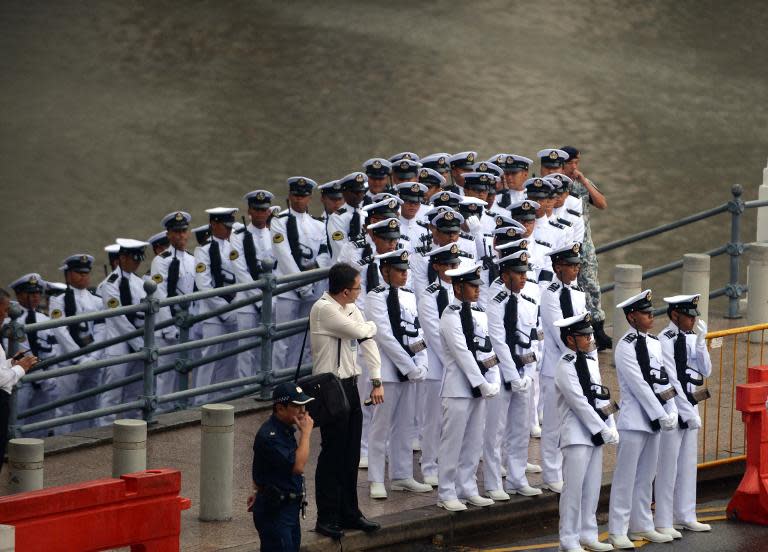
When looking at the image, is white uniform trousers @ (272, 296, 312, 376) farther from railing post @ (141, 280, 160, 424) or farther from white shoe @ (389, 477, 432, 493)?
white shoe @ (389, 477, 432, 493)

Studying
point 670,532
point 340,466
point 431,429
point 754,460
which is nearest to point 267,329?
point 431,429

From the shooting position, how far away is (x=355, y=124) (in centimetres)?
2898

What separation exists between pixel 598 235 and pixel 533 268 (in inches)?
558

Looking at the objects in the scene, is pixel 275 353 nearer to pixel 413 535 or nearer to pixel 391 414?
pixel 391 414

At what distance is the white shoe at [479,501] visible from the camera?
12211 mm

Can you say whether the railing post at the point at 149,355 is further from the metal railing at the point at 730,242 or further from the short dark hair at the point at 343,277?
the metal railing at the point at 730,242

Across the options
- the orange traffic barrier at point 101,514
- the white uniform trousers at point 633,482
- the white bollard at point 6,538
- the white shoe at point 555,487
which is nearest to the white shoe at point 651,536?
the white uniform trousers at point 633,482

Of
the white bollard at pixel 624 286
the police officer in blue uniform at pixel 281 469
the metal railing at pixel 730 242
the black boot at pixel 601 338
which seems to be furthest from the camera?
the metal railing at pixel 730 242

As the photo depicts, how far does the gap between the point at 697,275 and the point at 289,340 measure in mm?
4370

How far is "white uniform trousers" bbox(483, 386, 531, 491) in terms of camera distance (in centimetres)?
1249

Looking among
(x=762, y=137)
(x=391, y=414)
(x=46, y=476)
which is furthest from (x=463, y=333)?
(x=762, y=137)

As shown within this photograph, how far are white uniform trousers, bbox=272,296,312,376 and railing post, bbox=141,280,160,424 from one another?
1829mm

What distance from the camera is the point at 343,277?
11281 millimetres

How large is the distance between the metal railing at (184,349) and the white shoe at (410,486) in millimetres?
2168
